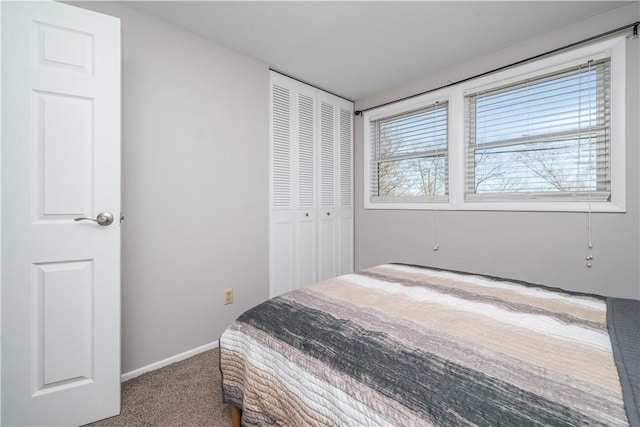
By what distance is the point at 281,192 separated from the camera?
267 centimetres

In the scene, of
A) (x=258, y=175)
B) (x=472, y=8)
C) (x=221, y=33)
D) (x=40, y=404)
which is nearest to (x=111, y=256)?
(x=40, y=404)

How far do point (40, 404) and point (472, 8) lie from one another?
125 inches

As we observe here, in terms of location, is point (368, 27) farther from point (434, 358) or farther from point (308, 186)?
point (434, 358)

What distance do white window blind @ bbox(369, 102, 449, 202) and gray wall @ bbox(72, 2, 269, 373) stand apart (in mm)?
1353

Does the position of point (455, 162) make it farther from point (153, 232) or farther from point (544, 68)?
point (153, 232)

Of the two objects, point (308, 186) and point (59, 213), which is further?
point (308, 186)

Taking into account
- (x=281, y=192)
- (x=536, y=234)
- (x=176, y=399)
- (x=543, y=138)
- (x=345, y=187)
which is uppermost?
(x=543, y=138)

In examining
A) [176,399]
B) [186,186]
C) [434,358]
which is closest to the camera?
[434,358]

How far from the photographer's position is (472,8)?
6.04 feet

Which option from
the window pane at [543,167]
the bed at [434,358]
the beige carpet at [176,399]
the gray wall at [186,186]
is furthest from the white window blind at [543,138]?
the beige carpet at [176,399]

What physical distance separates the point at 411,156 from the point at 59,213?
9.07 ft

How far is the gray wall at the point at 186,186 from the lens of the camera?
1.83m

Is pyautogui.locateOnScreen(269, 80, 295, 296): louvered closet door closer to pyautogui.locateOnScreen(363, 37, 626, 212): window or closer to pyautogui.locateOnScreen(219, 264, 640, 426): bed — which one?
pyautogui.locateOnScreen(363, 37, 626, 212): window

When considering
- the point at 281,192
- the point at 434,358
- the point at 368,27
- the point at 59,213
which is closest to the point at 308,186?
the point at 281,192
